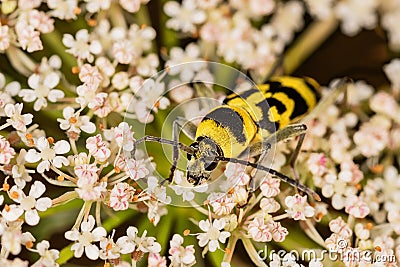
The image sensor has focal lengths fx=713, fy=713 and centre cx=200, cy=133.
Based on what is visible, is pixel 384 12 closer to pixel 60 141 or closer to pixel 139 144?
pixel 139 144

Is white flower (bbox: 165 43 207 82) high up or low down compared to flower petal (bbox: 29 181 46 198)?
up

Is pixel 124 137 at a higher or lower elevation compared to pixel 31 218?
higher

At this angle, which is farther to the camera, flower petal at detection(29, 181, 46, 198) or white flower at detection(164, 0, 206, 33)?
white flower at detection(164, 0, 206, 33)

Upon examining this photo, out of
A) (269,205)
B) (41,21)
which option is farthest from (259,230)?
(41,21)

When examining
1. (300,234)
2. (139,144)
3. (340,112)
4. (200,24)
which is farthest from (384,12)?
(139,144)

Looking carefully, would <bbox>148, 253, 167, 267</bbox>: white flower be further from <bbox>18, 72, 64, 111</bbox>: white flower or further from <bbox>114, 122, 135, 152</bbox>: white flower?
<bbox>18, 72, 64, 111</bbox>: white flower

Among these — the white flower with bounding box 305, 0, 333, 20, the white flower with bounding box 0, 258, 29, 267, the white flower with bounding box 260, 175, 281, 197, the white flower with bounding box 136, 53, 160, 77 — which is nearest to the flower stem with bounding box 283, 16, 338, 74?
the white flower with bounding box 305, 0, 333, 20

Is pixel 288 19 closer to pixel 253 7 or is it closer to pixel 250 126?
pixel 253 7
